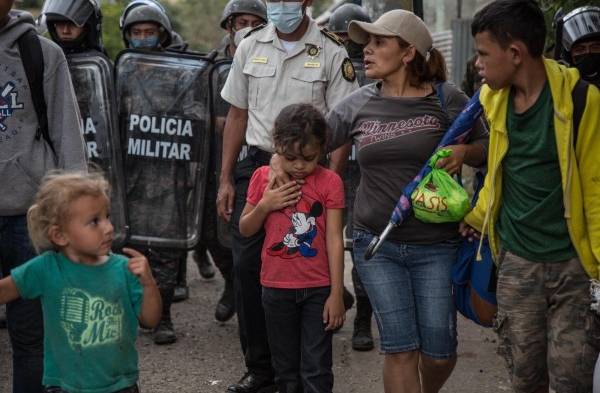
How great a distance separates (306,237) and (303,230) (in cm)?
3

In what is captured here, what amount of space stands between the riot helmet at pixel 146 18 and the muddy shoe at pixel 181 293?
1958 millimetres

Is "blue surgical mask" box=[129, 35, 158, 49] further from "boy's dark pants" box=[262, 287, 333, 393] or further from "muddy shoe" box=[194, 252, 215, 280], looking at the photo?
"boy's dark pants" box=[262, 287, 333, 393]

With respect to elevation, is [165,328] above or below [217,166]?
below

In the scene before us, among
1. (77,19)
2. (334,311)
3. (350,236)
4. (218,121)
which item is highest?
(77,19)

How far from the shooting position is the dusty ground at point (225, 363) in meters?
5.75

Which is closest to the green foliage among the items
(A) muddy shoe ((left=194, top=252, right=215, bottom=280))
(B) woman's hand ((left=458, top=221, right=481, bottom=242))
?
(A) muddy shoe ((left=194, top=252, right=215, bottom=280))

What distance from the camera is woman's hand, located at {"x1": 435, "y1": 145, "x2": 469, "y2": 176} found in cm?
422

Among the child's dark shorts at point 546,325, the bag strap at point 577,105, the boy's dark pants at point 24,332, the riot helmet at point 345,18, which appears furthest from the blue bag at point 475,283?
the riot helmet at point 345,18

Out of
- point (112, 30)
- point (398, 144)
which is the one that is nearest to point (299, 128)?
point (398, 144)

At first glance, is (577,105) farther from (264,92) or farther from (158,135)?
(158,135)

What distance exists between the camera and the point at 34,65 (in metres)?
4.25

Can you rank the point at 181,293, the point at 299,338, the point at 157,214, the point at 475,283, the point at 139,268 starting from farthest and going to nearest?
the point at 181,293, the point at 157,214, the point at 299,338, the point at 475,283, the point at 139,268

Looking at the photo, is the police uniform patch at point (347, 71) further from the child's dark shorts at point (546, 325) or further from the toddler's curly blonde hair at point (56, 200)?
the toddler's curly blonde hair at point (56, 200)

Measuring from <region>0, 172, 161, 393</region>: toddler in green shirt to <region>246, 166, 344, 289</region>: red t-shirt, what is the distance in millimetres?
1055
